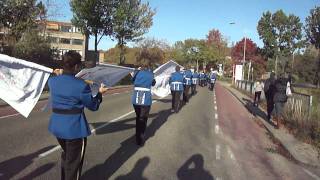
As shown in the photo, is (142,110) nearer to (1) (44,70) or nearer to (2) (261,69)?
(1) (44,70)

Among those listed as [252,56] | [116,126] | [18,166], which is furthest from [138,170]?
[252,56]

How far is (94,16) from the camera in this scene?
149ft


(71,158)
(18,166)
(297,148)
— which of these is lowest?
(297,148)

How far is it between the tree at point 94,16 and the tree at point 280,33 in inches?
1209

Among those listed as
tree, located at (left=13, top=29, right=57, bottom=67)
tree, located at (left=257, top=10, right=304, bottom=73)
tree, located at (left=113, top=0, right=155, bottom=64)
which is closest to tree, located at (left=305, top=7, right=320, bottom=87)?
tree, located at (left=257, top=10, right=304, bottom=73)

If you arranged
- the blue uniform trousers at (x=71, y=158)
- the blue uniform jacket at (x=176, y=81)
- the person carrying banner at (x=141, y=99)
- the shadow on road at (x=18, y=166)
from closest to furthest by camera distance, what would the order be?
the blue uniform trousers at (x=71, y=158)
the shadow on road at (x=18, y=166)
the person carrying banner at (x=141, y=99)
the blue uniform jacket at (x=176, y=81)

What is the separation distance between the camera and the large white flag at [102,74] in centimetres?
830

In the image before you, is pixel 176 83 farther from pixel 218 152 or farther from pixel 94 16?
pixel 94 16

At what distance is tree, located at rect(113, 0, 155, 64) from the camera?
46.5 m

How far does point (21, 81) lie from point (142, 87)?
4.82 meters

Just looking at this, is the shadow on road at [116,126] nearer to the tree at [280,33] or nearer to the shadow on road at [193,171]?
the shadow on road at [193,171]

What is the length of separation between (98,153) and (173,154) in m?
1.54

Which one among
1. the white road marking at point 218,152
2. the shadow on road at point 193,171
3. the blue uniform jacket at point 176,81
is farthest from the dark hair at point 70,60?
the blue uniform jacket at point 176,81

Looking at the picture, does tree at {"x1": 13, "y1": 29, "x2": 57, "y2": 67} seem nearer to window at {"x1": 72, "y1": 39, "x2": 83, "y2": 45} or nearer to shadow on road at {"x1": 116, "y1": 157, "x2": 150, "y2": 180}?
shadow on road at {"x1": 116, "y1": 157, "x2": 150, "y2": 180}
